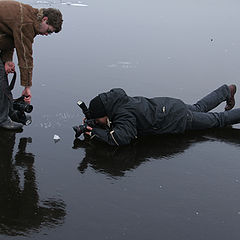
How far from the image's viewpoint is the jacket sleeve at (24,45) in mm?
3689

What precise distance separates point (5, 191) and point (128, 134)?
1322 millimetres

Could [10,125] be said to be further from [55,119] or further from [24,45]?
[24,45]

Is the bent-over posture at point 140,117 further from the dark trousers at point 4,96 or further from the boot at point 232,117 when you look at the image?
the dark trousers at point 4,96

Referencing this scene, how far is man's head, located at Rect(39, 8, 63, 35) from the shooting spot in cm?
371

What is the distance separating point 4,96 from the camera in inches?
161

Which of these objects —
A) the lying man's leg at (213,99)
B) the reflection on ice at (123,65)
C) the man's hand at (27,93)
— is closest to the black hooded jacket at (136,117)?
the lying man's leg at (213,99)

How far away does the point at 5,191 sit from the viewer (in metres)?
3.05

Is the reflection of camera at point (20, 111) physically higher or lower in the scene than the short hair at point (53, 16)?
lower

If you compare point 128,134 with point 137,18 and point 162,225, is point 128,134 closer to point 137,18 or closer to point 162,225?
point 162,225

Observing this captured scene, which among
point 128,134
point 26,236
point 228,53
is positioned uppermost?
point 228,53

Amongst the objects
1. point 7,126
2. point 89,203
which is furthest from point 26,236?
point 7,126

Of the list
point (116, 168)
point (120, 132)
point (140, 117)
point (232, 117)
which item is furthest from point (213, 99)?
point (116, 168)

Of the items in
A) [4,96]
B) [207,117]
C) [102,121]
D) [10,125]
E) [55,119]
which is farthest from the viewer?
[55,119]

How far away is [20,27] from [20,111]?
0.90 meters
